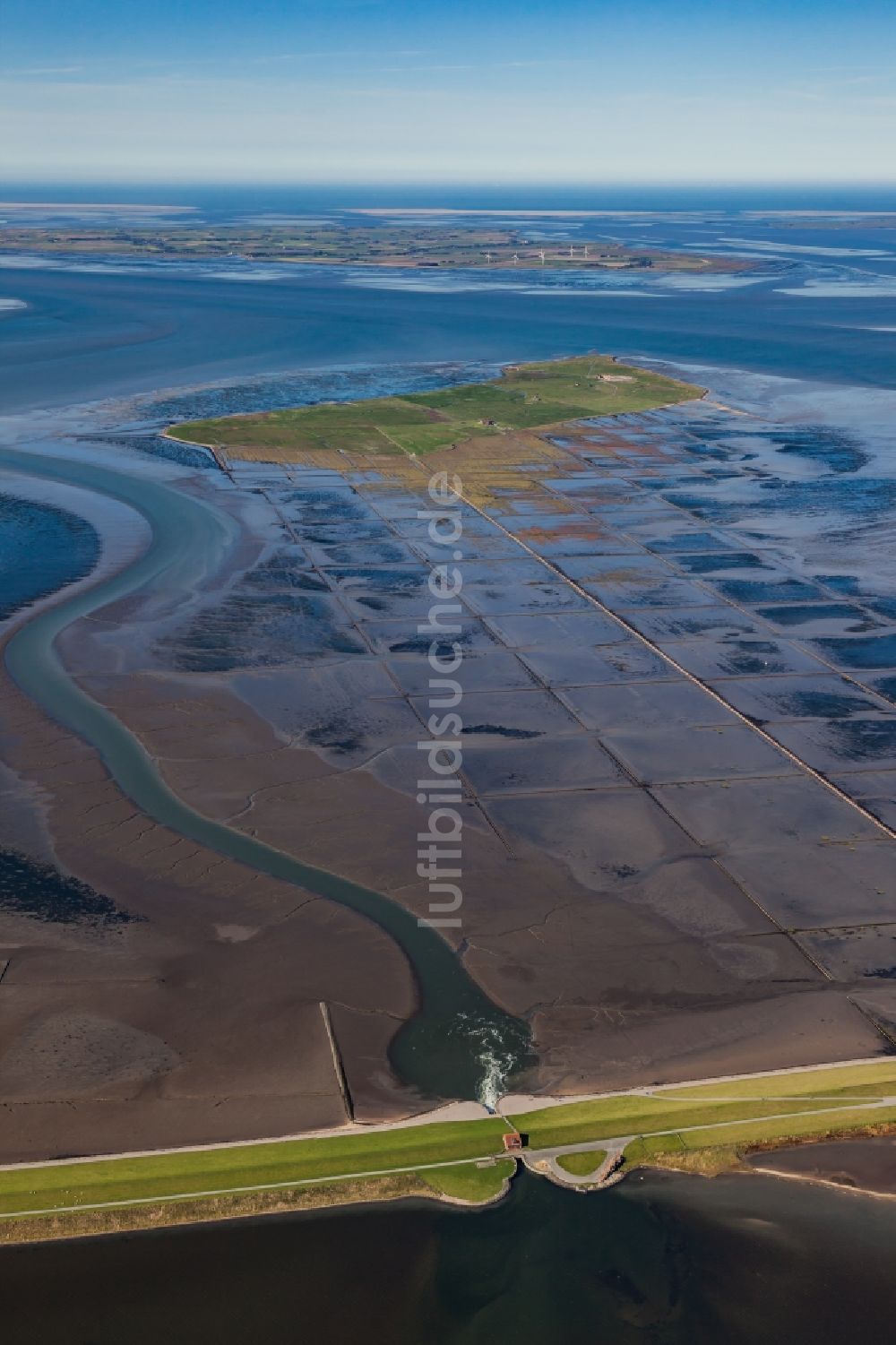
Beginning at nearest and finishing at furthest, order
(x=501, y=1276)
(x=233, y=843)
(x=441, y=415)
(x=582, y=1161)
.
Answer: (x=501, y=1276), (x=582, y=1161), (x=233, y=843), (x=441, y=415)

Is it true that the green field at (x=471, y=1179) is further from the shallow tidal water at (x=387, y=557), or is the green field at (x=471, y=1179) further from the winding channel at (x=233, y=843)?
the winding channel at (x=233, y=843)

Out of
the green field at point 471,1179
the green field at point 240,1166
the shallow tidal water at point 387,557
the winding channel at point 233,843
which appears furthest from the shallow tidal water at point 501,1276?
the winding channel at point 233,843

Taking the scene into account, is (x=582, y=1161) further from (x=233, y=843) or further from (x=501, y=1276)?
(x=233, y=843)

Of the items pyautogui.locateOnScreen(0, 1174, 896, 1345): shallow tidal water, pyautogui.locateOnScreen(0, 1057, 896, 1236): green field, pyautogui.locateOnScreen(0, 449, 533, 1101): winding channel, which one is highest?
pyautogui.locateOnScreen(0, 449, 533, 1101): winding channel

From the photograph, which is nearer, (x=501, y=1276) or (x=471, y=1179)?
(x=501, y=1276)

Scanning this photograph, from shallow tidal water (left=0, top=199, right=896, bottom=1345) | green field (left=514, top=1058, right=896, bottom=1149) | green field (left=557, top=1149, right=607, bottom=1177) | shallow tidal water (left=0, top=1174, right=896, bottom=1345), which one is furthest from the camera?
green field (left=514, top=1058, right=896, bottom=1149)

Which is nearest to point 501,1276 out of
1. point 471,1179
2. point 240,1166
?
point 471,1179

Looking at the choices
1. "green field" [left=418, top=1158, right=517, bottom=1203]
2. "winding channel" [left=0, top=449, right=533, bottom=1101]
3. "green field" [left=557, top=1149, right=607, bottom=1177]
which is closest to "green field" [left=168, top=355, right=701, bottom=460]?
"winding channel" [left=0, top=449, right=533, bottom=1101]

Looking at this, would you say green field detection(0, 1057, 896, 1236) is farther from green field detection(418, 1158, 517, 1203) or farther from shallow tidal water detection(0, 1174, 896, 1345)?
shallow tidal water detection(0, 1174, 896, 1345)

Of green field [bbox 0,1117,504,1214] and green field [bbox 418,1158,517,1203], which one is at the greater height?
green field [bbox 0,1117,504,1214]
